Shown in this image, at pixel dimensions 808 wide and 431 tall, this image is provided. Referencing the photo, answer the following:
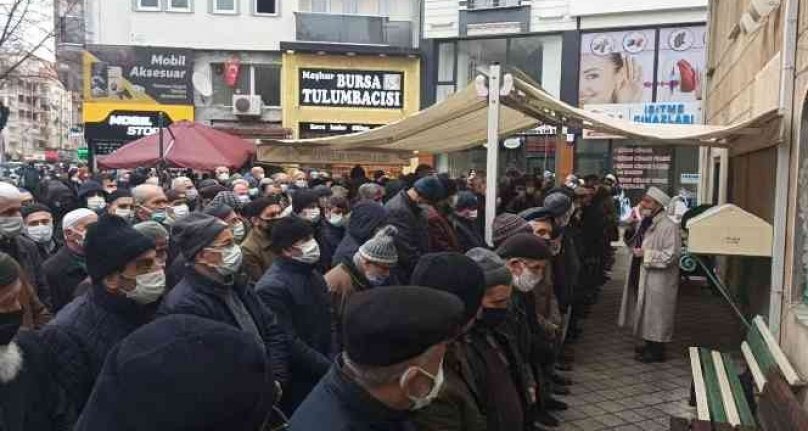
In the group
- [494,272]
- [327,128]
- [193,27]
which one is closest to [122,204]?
[494,272]

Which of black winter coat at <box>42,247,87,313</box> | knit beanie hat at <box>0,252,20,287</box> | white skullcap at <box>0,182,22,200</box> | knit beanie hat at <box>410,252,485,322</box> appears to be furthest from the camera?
white skullcap at <box>0,182,22,200</box>

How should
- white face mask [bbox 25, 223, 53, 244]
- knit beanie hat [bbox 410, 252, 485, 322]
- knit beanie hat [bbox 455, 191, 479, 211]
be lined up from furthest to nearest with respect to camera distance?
1. knit beanie hat [bbox 455, 191, 479, 211]
2. white face mask [bbox 25, 223, 53, 244]
3. knit beanie hat [bbox 410, 252, 485, 322]

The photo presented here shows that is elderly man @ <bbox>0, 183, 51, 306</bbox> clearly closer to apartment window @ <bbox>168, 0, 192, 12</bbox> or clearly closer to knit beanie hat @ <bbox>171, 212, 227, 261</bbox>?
knit beanie hat @ <bbox>171, 212, 227, 261</bbox>

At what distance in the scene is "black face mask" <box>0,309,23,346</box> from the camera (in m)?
2.62

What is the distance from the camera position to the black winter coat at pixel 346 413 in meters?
1.93

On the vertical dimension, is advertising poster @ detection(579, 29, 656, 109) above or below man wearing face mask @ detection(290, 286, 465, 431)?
above

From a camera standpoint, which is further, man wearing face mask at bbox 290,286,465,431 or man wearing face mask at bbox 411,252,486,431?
man wearing face mask at bbox 411,252,486,431

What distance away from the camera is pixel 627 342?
832 cm

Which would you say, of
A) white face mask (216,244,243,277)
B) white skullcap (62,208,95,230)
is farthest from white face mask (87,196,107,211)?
white face mask (216,244,243,277)

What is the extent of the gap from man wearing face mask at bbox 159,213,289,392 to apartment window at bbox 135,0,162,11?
24.0 metres

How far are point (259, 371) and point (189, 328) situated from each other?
163 mm

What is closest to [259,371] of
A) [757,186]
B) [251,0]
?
[757,186]

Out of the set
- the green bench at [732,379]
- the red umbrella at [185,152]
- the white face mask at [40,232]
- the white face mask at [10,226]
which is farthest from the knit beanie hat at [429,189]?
the red umbrella at [185,152]

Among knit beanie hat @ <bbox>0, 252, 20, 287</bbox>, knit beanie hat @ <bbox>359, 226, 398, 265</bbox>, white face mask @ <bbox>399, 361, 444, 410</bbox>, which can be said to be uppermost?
knit beanie hat @ <bbox>0, 252, 20, 287</bbox>
